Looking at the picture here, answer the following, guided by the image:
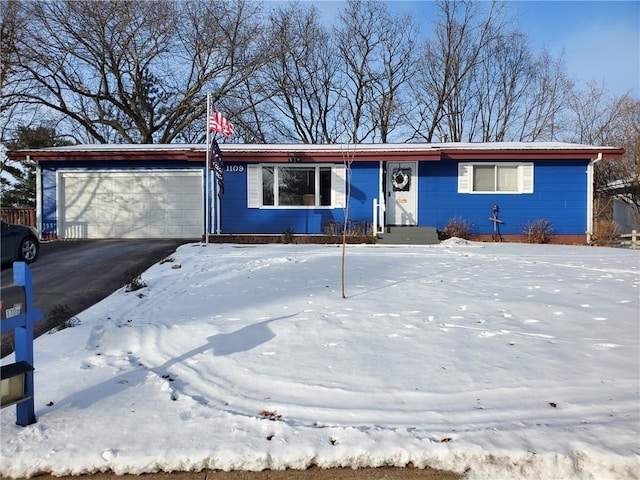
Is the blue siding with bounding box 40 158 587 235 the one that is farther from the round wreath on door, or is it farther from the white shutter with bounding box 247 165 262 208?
the round wreath on door

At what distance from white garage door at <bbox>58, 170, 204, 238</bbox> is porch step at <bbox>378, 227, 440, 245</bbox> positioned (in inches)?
247

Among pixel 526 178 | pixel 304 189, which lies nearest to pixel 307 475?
pixel 304 189

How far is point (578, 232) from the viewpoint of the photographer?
46.4 feet

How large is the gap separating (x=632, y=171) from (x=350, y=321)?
23.3m

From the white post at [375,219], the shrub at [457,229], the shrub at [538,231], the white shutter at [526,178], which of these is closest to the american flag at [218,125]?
the white post at [375,219]

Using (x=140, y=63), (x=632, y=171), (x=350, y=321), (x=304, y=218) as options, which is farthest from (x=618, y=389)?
(x=140, y=63)

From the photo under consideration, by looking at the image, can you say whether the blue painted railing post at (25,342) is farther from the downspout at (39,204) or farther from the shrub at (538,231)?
the shrub at (538,231)

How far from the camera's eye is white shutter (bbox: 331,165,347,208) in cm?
1427

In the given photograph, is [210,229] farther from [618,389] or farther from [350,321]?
[618,389]

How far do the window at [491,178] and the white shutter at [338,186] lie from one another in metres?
3.82

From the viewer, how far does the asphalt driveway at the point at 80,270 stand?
6.55 m

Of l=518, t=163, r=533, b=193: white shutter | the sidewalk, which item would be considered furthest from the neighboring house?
the sidewalk

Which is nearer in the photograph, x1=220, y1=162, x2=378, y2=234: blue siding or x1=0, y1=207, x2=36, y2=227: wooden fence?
x1=220, y1=162, x2=378, y2=234: blue siding

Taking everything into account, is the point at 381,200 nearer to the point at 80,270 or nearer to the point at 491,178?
the point at 491,178
